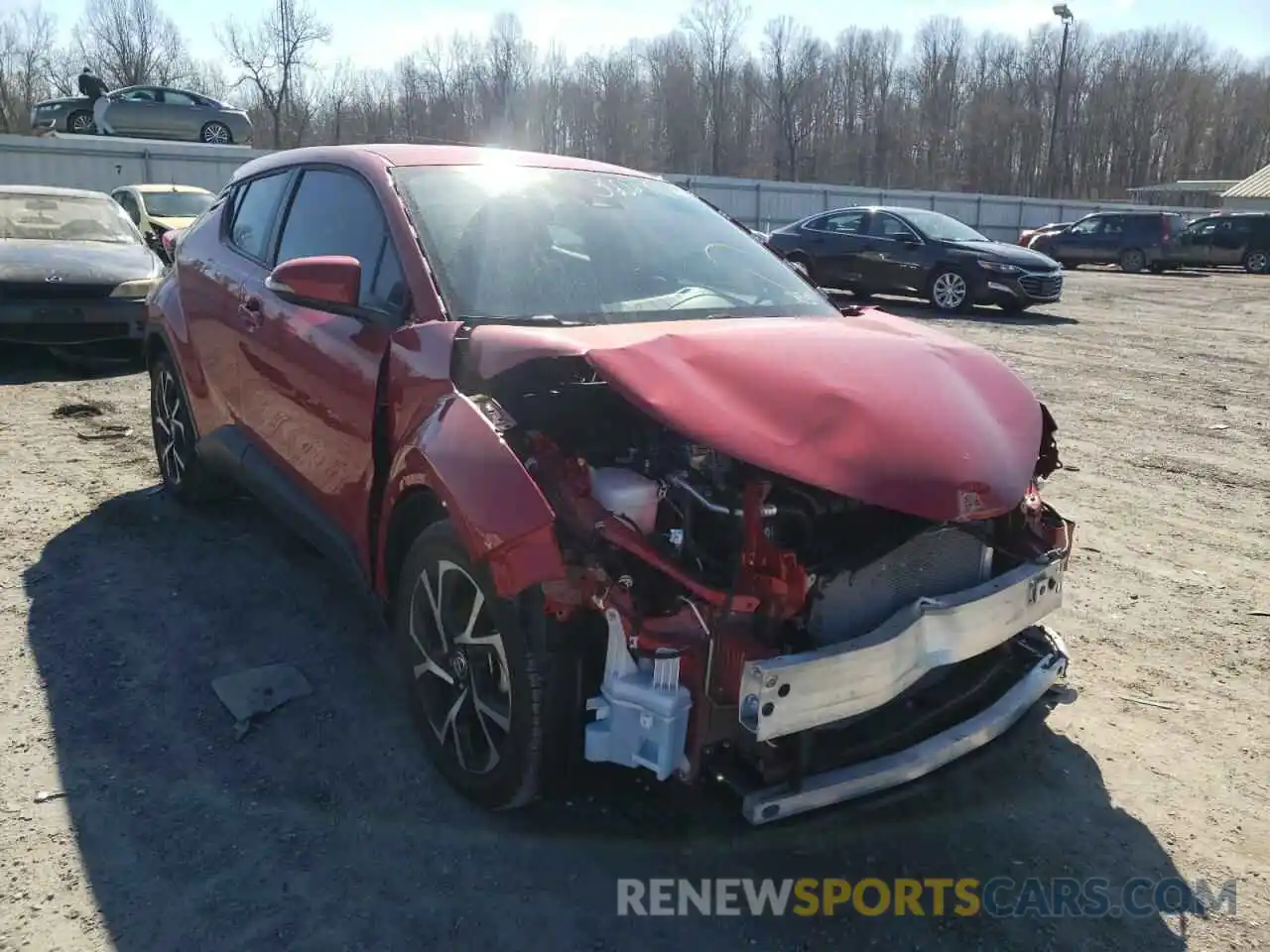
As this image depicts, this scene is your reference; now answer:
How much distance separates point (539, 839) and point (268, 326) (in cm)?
229

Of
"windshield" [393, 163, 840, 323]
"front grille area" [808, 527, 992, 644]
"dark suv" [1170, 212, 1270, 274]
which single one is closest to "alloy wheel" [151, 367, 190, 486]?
"windshield" [393, 163, 840, 323]

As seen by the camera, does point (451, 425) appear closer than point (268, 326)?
Yes

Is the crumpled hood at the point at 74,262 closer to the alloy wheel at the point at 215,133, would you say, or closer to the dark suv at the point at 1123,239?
the alloy wheel at the point at 215,133

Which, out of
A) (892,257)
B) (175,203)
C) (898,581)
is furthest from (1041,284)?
(898,581)

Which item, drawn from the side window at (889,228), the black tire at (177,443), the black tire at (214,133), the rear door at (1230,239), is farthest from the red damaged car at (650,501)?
the rear door at (1230,239)

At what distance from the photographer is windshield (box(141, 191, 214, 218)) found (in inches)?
581

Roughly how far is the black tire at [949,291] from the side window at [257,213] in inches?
464

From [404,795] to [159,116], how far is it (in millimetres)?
26885

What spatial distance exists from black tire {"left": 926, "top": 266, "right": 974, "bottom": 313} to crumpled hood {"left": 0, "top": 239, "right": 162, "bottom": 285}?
1044 centimetres

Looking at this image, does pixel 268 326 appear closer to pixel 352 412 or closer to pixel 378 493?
pixel 352 412

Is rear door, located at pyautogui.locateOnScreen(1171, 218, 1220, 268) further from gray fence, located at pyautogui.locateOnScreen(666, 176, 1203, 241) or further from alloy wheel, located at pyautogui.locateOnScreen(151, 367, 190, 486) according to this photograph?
alloy wheel, located at pyautogui.locateOnScreen(151, 367, 190, 486)

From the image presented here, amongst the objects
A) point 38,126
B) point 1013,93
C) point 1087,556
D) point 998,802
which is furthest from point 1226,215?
point 1013,93

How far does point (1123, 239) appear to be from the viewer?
2711 cm

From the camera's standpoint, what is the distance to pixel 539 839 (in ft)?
9.01
